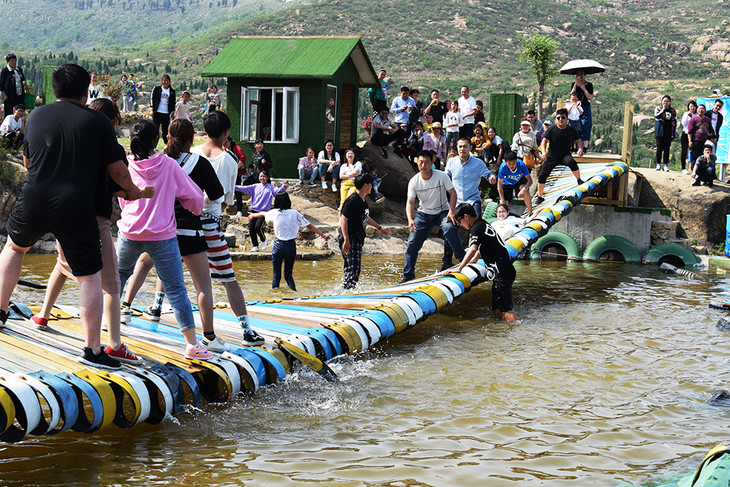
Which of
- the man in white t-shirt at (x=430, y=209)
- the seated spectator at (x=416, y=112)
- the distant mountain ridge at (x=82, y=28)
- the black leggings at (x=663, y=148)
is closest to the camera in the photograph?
the man in white t-shirt at (x=430, y=209)

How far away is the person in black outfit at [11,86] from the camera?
17.6 metres

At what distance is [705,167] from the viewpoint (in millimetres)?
17938

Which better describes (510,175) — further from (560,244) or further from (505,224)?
(560,244)

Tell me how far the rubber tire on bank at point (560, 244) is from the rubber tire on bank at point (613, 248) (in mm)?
236

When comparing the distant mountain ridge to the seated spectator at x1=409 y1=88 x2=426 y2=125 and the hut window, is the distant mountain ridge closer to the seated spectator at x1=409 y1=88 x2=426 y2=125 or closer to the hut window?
the hut window

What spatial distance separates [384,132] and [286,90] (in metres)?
2.99

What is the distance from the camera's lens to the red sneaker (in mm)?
5355

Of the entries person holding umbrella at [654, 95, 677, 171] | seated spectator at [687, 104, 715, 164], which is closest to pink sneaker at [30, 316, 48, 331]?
person holding umbrella at [654, 95, 677, 171]

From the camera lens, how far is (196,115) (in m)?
60.4

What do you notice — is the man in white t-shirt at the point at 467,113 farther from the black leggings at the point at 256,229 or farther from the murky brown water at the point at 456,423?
the murky brown water at the point at 456,423

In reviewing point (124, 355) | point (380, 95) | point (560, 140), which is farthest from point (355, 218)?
point (380, 95)

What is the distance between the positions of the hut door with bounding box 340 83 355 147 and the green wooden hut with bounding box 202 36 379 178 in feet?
1.52

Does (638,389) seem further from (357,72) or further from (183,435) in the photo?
(357,72)

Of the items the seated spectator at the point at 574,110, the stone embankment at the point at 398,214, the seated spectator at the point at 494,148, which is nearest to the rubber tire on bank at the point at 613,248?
the stone embankment at the point at 398,214
